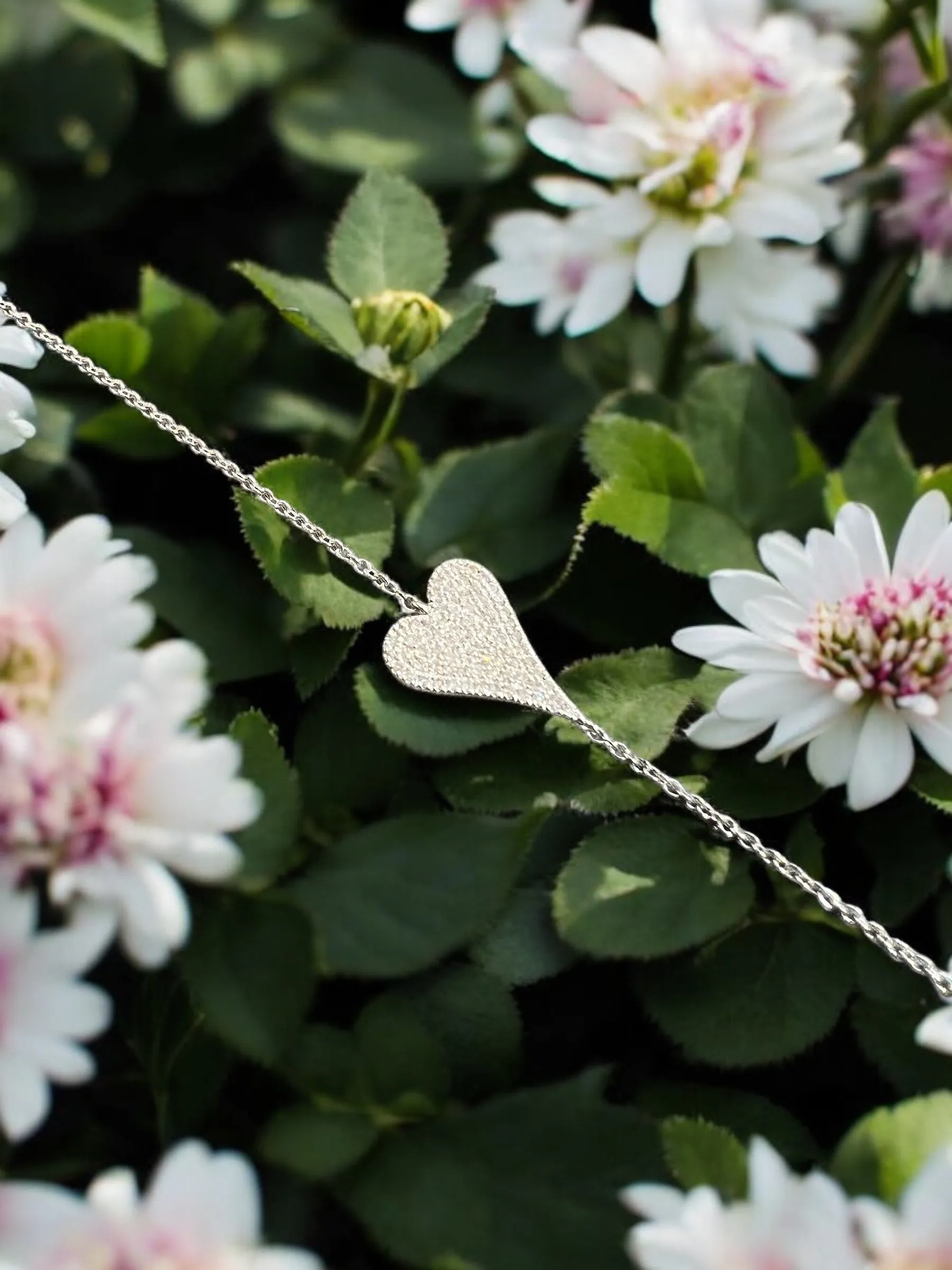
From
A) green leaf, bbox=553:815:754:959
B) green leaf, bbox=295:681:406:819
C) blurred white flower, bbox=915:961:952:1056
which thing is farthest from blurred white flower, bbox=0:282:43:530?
blurred white flower, bbox=915:961:952:1056

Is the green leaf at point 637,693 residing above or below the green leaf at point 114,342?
below

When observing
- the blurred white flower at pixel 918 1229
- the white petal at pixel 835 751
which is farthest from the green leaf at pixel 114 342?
the blurred white flower at pixel 918 1229

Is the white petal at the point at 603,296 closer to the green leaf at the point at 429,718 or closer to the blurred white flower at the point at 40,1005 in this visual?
the green leaf at the point at 429,718

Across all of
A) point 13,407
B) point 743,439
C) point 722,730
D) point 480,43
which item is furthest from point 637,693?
point 480,43

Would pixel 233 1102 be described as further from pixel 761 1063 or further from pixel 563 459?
pixel 563 459

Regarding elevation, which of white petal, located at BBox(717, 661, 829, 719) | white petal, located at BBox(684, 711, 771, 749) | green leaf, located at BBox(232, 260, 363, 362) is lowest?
white petal, located at BBox(684, 711, 771, 749)

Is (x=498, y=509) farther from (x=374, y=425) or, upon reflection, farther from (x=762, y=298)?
(x=762, y=298)

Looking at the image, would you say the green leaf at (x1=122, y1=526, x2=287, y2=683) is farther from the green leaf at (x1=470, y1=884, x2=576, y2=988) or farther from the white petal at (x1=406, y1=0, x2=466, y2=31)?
the white petal at (x1=406, y1=0, x2=466, y2=31)

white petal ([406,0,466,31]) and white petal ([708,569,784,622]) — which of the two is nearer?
white petal ([708,569,784,622])
